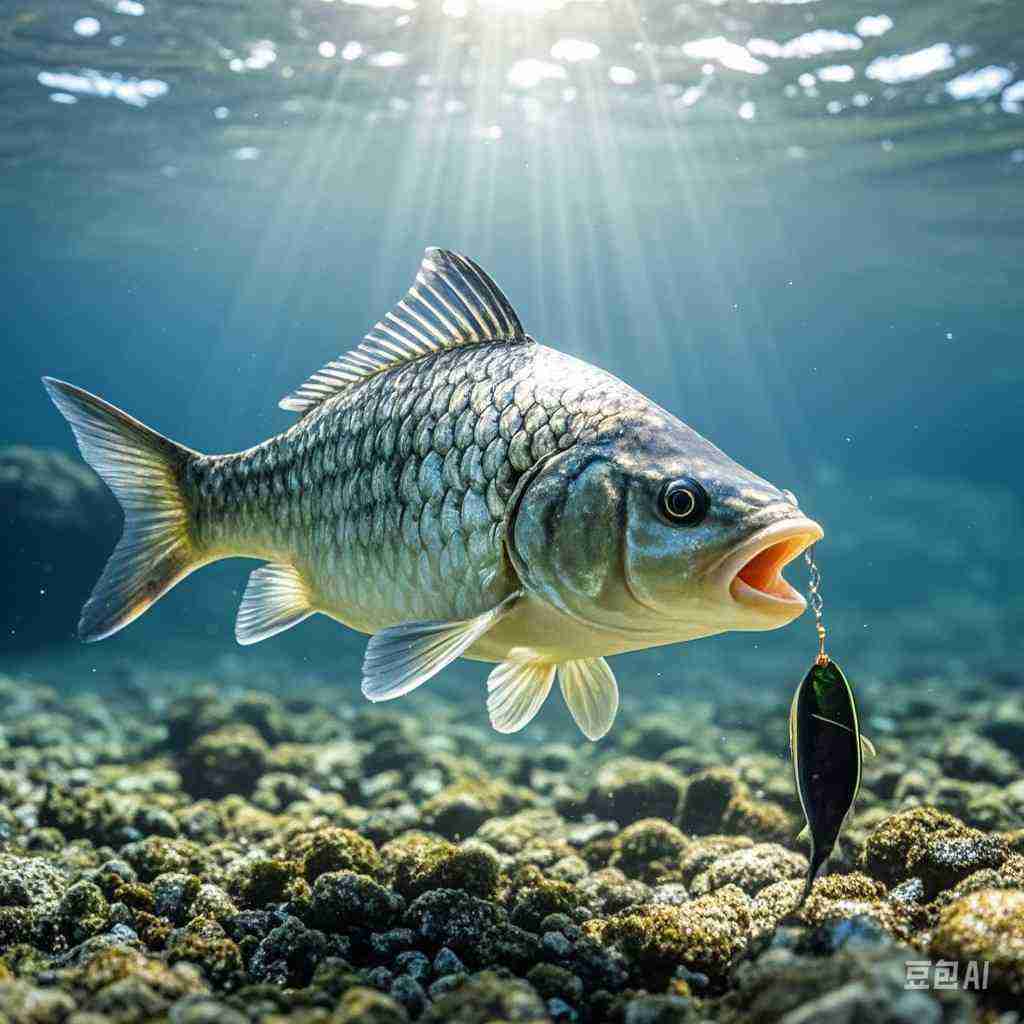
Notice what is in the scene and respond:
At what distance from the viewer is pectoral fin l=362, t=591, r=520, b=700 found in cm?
365

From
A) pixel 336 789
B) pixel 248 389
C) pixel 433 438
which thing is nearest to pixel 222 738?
pixel 336 789

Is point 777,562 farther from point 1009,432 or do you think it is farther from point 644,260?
point 1009,432

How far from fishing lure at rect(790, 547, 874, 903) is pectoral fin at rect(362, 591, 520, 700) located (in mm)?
1202

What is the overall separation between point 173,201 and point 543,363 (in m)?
36.2

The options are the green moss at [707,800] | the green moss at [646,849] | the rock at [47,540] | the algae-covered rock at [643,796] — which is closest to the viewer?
the green moss at [646,849]

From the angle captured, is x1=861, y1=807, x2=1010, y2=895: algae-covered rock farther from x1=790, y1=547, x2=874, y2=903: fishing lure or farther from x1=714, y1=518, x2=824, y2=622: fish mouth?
x1=714, y1=518, x2=824, y2=622: fish mouth

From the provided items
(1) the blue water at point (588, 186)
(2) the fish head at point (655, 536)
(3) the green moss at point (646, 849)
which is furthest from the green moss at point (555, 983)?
(1) the blue water at point (588, 186)

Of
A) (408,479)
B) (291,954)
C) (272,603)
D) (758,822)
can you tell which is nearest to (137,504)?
(272,603)

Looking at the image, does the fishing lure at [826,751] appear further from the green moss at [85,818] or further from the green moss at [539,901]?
the green moss at [85,818]

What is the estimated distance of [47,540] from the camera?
20109mm

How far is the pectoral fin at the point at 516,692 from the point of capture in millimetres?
4531

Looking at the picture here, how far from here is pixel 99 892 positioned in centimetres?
418

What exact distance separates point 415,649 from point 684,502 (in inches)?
48.5

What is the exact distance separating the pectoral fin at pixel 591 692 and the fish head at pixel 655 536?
39.9 inches
